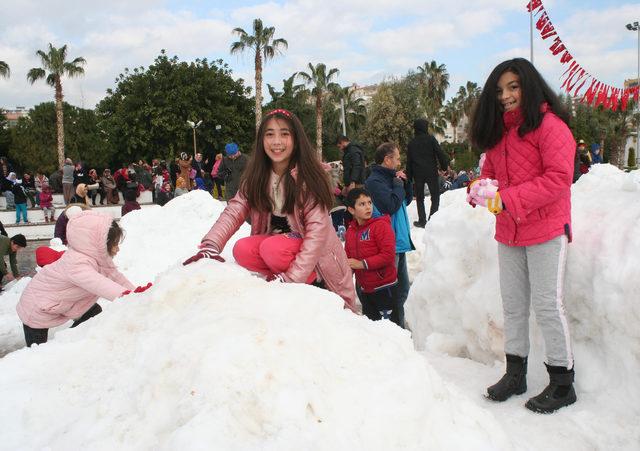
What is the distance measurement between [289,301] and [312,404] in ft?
1.93

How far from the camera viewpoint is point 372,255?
14.9 feet

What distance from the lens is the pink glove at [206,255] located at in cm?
292

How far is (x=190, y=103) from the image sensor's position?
123 feet

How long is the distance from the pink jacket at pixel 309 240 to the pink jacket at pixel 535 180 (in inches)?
37.8

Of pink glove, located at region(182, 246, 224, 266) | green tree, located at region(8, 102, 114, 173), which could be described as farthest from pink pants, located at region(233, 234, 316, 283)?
green tree, located at region(8, 102, 114, 173)

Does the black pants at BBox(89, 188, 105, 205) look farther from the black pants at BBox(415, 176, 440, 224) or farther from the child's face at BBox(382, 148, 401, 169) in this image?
the child's face at BBox(382, 148, 401, 169)

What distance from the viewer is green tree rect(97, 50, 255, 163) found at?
1454 inches

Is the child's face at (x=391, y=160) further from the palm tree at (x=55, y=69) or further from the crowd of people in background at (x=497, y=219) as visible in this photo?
the palm tree at (x=55, y=69)

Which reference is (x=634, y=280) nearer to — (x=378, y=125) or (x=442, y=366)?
(x=442, y=366)

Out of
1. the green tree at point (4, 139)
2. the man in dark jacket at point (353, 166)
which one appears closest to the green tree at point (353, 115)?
the green tree at point (4, 139)

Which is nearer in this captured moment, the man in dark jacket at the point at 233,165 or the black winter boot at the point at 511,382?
the black winter boot at the point at 511,382

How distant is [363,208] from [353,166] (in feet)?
13.8

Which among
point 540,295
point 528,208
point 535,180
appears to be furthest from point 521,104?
point 540,295

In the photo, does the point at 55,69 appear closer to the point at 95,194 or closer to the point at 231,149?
the point at 95,194
